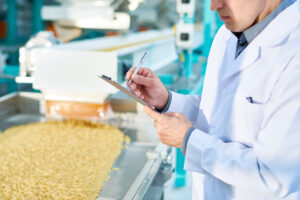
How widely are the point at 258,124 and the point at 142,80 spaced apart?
472 mm

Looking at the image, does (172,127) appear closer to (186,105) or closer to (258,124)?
(258,124)

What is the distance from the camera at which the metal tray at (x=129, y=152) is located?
1.59 m

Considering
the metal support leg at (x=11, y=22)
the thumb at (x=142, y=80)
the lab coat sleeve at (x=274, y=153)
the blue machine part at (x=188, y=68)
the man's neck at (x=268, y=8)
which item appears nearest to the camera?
the lab coat sleeve at (x=274, y=153)

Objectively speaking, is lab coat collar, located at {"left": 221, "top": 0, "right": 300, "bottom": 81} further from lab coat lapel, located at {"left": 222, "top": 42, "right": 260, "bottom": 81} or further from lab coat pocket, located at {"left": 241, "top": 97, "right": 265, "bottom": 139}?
lab coat pocket, located at {"left": 241, "top": 97, "right": 265, "bottom": 139}

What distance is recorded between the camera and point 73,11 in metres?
2.55

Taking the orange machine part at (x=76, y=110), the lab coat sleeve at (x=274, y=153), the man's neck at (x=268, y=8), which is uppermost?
the man's neck at (x=268, y=8)

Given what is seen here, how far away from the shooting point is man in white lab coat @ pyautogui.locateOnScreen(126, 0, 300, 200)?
3.10 feet

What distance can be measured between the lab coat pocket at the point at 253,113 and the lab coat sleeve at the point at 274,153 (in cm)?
4

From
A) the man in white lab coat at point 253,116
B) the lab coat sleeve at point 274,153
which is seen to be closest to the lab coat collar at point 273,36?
the man in white lab coat at point 253,116

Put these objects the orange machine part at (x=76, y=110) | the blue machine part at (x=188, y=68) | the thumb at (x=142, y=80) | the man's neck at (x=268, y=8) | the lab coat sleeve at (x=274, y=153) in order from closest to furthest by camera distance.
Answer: the lab coat sleeve at (x=274, y=153), the man's neck at (x=268, y=8), the thumb at (x=142, y=80), the orange machine part at (x=76, y=110), the blue machine part at (x=188, y=68)

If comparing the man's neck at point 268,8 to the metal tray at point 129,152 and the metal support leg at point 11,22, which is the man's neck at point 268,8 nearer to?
the metal tray at point 129,152

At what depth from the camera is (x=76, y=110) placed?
2475 mm

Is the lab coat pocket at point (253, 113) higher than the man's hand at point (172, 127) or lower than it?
higher

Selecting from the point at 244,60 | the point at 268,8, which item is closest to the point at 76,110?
the point at 244,60
